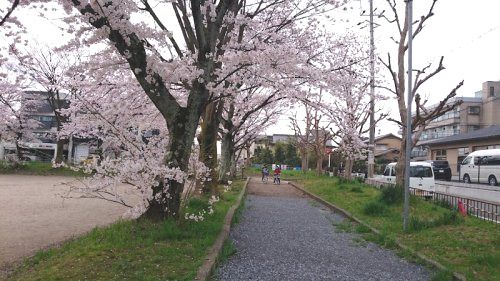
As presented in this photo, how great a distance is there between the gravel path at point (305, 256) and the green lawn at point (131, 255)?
57cm

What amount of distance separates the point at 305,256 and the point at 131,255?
2.61 metres

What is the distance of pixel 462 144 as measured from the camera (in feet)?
132

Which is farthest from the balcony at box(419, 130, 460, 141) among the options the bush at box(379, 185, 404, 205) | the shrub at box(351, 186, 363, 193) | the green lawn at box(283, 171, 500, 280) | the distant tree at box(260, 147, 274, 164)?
the green lawn at box(283, 171, 500, 280)

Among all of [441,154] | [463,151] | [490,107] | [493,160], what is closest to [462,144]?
[463,151]

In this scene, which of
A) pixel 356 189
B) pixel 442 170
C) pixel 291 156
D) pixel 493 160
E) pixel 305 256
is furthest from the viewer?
pixel 291 156

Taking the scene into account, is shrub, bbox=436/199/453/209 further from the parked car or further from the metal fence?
the parked car

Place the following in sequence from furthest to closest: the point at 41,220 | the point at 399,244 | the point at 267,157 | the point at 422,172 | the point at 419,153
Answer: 1. the point at 267,157
2. the point at 419,153
3. the point at 422,172
4. the point at 41,220
5. the point at 399,244

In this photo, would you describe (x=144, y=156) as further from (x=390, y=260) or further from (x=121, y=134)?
(x=390, y=260)

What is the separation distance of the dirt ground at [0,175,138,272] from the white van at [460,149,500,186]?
2407 cm

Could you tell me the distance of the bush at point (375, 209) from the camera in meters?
10.8

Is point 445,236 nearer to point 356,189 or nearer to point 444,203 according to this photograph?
point 444,203

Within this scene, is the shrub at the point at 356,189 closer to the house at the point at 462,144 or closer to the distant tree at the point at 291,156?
the house at the point at 462,144

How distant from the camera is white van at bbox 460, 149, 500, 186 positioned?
2698 cm

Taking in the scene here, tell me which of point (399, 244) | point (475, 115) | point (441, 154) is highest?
point (475, 115)
